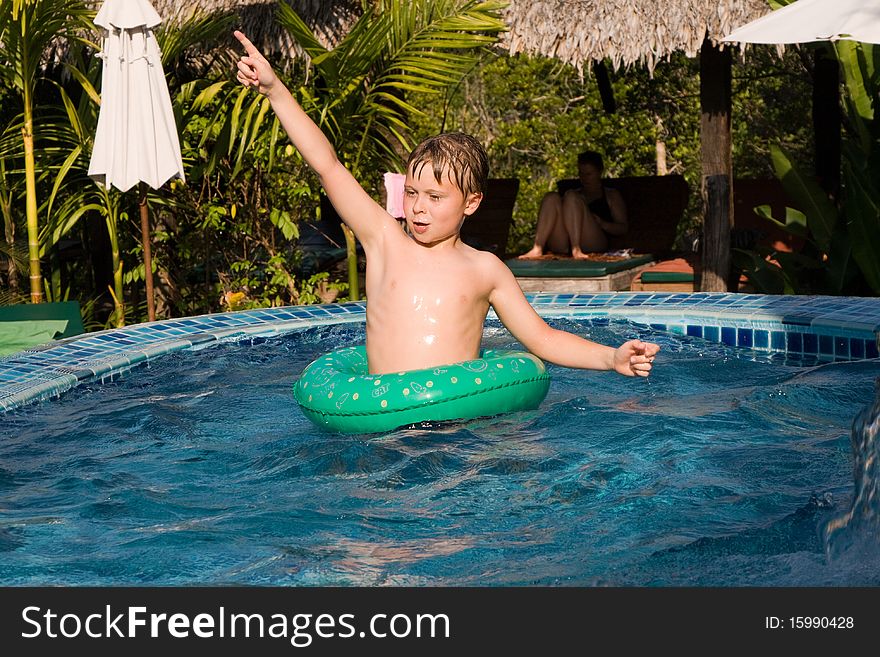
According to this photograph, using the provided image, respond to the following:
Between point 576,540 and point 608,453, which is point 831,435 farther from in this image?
point 576,540

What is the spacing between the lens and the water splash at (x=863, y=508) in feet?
10.4

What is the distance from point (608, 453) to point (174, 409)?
6.87ft

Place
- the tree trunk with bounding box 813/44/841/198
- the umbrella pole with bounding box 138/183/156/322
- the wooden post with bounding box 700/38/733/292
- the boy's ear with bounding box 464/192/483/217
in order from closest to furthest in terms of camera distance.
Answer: the boy's ear with bounding box 464/192/483/217 → the umbrella pole with bounding box 138/183/156/322 → the wooden post with bounding box 700/38/733/292 → the tree trunk with bounding box 813/44/841/198

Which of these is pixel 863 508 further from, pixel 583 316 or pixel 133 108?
pixel 133 108

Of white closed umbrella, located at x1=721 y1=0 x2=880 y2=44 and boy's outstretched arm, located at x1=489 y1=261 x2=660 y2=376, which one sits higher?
white closed umbrella, located at x1=721 y1=0 x2=880 y2=44

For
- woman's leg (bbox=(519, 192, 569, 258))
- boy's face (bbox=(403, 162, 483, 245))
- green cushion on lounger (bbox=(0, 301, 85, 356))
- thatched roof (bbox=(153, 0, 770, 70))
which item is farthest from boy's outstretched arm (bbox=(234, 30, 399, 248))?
woman's leg (bbox=(519, 192, 569, 258))

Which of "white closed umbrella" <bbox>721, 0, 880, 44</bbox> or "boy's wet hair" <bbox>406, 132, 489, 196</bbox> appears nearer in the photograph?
"boy's wet hair" <bbox>406, 132, 489, 196</bbox>

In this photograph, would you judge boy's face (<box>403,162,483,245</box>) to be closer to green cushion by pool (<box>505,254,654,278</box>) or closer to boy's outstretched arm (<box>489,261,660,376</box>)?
boy's outstretched arm (<box>489,261,660,376</box>)

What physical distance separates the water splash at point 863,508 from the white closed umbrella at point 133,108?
545 cm

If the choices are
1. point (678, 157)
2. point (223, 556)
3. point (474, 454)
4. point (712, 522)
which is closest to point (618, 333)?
point (474, 454)

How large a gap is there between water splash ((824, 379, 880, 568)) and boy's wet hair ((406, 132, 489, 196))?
5.61 ft

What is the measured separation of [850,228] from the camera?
328 inches

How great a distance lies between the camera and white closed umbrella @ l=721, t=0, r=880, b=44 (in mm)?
5133

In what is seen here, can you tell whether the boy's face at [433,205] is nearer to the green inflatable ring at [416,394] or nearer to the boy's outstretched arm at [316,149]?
the boy's outstretched arm at [316,149]
